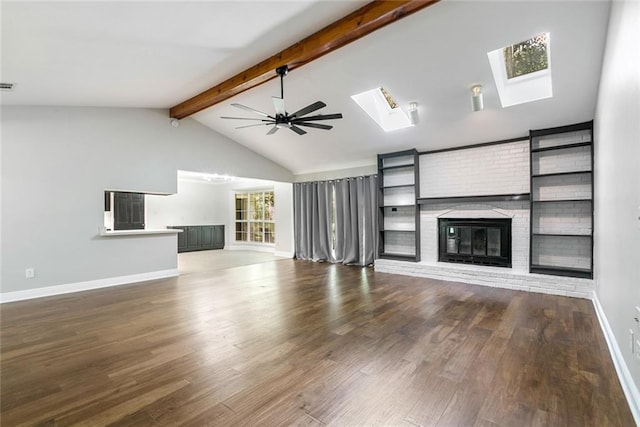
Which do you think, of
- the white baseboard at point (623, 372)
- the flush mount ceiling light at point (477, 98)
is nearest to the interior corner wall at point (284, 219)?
the flush mount ceiling light at point (477, 98)

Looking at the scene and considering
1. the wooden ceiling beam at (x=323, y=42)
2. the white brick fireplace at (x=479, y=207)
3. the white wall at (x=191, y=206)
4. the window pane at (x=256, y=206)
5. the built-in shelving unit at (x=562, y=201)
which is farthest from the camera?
the window pane at (x=256, y=206)

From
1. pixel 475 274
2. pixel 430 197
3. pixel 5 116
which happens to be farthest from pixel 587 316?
pixel 5 116

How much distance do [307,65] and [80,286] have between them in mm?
4931

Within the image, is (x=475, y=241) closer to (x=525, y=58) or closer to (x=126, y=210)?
(x=525, y=58)

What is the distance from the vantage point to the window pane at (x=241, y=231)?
35.0 ft

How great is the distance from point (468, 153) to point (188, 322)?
5.30 m

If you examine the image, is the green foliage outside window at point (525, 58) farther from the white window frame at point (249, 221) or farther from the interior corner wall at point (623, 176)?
the white window frame at point (249, 221)

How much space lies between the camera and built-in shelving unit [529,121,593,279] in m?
4.38

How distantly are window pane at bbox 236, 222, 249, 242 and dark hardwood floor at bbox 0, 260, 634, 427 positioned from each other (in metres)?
6.44

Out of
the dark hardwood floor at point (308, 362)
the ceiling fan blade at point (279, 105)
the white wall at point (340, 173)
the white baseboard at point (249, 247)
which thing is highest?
the ceiling fan blade at point (279, 105)

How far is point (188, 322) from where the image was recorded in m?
3.26

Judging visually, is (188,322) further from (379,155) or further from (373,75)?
(379,155)

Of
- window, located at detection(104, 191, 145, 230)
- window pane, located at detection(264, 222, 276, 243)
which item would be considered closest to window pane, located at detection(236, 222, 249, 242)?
window pane, located at detection(264, 222, 276, 243)

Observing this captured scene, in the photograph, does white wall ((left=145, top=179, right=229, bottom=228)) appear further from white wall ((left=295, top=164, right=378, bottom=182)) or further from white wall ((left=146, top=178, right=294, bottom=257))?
white wall ((left=295, top=164, right=378, bottom=182))
